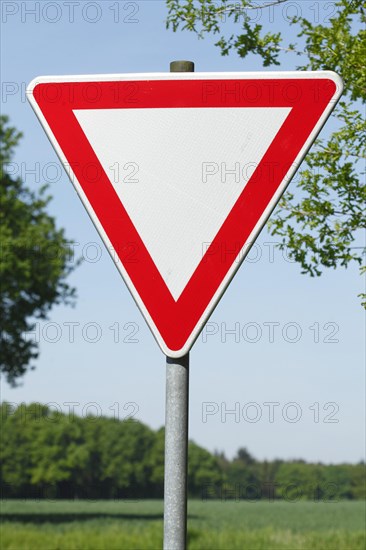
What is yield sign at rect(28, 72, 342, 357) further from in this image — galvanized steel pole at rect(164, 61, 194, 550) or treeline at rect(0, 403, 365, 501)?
treeline at rect(0, 403, 365, 501)

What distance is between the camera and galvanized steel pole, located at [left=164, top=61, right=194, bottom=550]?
304 centimetres

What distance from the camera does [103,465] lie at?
6419 centimetres

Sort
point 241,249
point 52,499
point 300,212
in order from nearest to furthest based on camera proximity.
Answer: point 241,249 → point 300,212 → point 52,499

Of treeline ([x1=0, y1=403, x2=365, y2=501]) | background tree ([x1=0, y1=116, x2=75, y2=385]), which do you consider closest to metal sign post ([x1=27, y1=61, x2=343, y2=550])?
background tree ([x1=0, y1=116, x2=75, y2=385])

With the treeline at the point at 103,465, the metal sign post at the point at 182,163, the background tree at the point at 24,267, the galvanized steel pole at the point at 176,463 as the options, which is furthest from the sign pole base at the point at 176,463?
the treeline at the point at 103,465

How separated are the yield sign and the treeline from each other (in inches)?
2110

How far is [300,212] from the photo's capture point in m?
11.0

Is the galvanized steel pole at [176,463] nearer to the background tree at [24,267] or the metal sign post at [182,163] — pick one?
the metal sign post at [182,163]

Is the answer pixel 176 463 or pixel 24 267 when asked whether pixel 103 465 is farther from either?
pixel 176 463

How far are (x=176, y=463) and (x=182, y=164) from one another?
3.45ft

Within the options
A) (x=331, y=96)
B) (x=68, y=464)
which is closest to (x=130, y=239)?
(x=331, y=96)

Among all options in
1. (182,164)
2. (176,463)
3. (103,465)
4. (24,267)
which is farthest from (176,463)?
(103,465)

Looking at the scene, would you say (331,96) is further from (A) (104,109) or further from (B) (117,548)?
(B) (117,548)

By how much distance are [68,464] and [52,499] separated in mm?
5929
